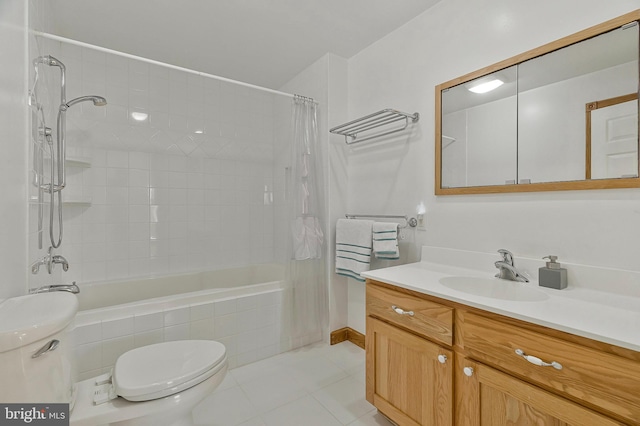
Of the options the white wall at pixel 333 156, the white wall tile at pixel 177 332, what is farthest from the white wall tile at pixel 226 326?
the white wall at pixel 333 156

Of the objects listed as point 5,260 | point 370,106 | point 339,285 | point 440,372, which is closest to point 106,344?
point 5,260

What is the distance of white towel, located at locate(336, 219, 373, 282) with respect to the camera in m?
2.04

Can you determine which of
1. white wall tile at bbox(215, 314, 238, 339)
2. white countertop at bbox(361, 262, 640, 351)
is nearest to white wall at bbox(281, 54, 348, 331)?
white wall tile at bbox(215, 314, 238, 339)

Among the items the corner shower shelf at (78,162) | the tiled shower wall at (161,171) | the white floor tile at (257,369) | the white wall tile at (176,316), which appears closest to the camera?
the white wall tile at (176,316)

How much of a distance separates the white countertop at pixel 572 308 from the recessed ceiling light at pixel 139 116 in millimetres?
2475

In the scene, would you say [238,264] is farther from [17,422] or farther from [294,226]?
[17,422]

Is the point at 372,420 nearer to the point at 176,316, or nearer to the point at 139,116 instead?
the point at 176,316

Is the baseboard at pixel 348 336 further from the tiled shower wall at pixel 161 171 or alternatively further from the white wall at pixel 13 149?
the white wall at pixel 13 149

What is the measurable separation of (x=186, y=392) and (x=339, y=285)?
1.47 meters

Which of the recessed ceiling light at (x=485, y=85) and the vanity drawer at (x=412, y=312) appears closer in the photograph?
the vanity drawer at (x=412, y=312)

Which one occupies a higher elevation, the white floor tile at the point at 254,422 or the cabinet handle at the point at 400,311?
the cabinet handle at the point at 400,311

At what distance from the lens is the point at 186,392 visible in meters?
1.20

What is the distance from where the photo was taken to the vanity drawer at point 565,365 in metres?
0.76

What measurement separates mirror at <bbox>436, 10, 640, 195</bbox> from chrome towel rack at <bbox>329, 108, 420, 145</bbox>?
0.26 metres
